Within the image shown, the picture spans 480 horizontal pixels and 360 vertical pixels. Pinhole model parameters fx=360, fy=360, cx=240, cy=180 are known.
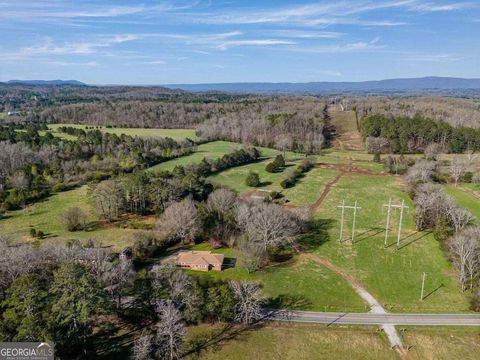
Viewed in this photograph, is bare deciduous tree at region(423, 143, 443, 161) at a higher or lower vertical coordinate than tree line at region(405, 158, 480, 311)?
higher

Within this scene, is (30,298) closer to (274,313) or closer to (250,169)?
(274,313)

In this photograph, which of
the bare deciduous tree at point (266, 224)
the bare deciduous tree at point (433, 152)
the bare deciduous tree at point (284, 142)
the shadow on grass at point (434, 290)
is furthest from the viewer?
the bare deciduous tree at point (284, 142)

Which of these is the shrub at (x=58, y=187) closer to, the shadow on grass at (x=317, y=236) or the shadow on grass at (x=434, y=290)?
the shadow on grass at (x=317, y=236)

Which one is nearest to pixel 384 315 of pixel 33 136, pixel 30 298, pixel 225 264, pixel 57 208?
pixel 225 264

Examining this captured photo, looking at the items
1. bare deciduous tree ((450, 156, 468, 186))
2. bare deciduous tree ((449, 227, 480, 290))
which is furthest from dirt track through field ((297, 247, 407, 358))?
bare deciduous tree ((450, 156, 468, 186))

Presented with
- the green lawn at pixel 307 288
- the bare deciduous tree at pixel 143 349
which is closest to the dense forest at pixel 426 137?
the green lawn at pixel 307 288

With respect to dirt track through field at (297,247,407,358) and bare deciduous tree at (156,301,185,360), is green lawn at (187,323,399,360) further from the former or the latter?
bare deciduous tree at (156,301,185,360)
